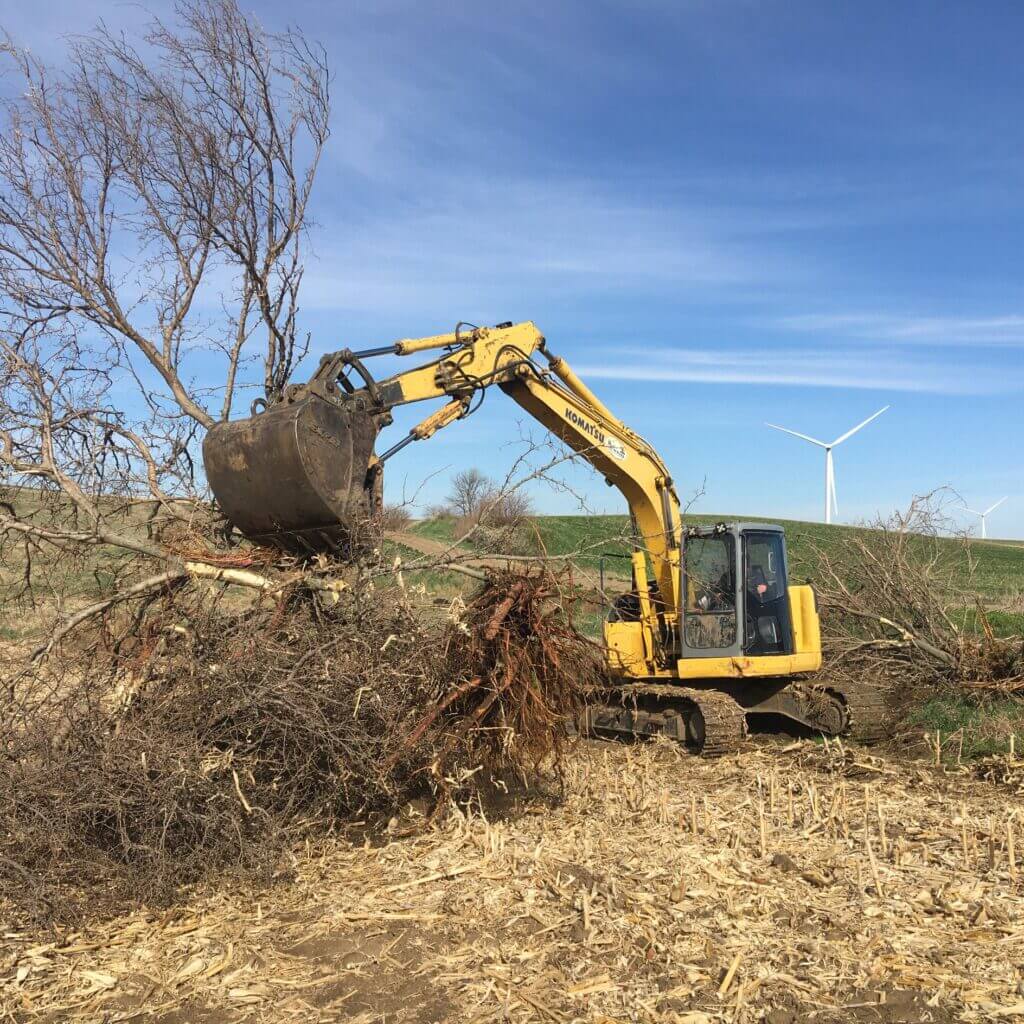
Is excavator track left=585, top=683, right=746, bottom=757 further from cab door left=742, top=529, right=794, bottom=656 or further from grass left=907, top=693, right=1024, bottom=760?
grass left=907, top=693, right=1024, bottom=760

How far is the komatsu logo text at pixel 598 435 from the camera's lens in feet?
29.1

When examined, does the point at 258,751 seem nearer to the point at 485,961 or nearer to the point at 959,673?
the point at 485,961

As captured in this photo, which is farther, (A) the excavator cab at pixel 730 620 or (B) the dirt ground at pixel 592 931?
(A) the excavator cab at pixel 730 620

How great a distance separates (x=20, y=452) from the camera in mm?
7406

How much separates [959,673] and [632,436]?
211 inches

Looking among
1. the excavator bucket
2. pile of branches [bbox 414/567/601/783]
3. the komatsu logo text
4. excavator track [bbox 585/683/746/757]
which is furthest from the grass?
the excavator bucket

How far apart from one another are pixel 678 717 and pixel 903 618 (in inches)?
181

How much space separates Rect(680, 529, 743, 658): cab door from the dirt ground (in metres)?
2.73

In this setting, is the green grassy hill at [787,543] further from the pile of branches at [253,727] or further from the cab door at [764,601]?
the pile of branches at [253,727]

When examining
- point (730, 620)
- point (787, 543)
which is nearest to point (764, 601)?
point (730, 620)

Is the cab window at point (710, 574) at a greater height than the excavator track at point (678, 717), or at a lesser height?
greater

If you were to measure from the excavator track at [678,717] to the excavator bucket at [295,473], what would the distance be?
13.4 feet

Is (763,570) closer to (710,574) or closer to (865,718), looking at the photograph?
(710,574)

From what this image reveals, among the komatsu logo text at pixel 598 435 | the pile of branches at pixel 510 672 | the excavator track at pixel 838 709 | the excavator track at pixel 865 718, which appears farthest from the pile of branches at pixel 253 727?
the excavator track at pixel 865 718
